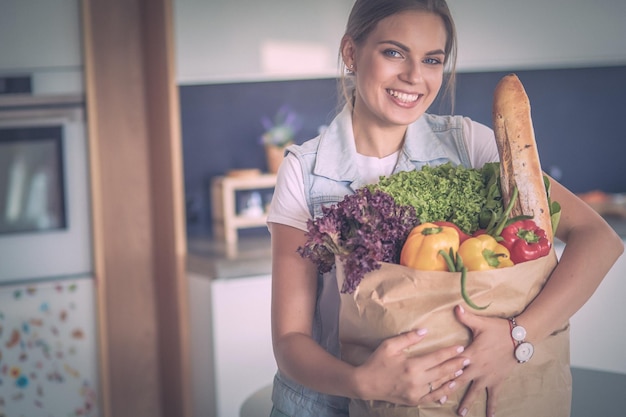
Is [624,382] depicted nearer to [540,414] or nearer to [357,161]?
[540,414]

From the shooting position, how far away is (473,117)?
3562 mm

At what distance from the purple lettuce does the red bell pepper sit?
5.0 inches

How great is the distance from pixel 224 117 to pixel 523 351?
2.44 metres

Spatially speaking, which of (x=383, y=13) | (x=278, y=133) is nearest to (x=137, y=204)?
(x=278, y=133)

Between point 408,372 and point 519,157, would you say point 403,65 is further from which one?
point 408,372

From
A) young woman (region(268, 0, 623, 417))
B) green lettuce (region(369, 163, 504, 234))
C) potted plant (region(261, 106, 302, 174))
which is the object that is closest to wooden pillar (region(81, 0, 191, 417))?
potted plant (region(261, 106, 302, 174))

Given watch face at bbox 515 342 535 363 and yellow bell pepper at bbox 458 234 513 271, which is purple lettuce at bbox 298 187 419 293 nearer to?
yellow bell pepper at bbox 458 234 513 271

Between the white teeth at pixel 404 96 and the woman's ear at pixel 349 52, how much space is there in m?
0.12

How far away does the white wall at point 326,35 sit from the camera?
288cm

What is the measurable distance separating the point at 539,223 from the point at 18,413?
2.34 meters

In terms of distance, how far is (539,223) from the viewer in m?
1.08

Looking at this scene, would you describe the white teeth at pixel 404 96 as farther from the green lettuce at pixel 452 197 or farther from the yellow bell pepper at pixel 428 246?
the yellow bell pepper at pixel 428 246

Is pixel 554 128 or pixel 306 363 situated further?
pixel 554 128

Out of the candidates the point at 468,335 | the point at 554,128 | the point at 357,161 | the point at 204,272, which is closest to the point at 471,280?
the point at 468,335
